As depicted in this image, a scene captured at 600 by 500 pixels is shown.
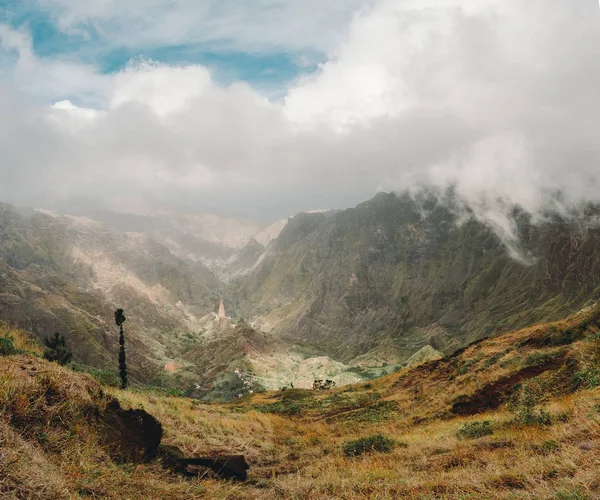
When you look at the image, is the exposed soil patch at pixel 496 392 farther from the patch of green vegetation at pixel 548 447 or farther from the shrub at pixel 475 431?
the patch of green vegetation at pixel 548 447

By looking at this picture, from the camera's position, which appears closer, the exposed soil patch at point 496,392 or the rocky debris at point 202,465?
the rocky debris at point 202,465

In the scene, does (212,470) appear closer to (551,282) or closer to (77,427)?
(77,427)

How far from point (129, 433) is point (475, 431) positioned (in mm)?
11552

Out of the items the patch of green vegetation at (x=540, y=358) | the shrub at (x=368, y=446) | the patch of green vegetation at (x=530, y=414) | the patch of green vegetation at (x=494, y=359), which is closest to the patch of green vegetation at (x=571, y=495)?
the patch of green vegetation at (x=530, y=414)

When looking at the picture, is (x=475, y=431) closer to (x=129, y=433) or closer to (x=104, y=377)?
(x=129, y=433)

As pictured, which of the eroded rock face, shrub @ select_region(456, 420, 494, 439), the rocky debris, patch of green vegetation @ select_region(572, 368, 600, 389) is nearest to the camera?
the eroded rock face

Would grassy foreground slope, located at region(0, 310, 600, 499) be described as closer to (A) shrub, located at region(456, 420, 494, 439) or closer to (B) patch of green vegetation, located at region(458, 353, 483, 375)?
(A) shrub, located at region(456, 420, 494, 439)

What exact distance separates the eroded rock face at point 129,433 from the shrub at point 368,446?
7.22 m

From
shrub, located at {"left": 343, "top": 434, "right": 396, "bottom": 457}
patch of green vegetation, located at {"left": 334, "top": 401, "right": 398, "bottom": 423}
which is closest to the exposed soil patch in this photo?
patch of green vegetation, located at {"left": 334, "top": 401, "right": 398, "bottom": 423}

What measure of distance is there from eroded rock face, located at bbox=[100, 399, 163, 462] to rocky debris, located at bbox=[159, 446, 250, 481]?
465 mm

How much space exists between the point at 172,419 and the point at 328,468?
786 cm

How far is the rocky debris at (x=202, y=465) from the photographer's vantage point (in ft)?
30.1

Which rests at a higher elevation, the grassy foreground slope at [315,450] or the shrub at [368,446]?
the grassy foreground slope at [315,450]

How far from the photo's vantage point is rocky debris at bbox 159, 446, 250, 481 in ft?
30.1
